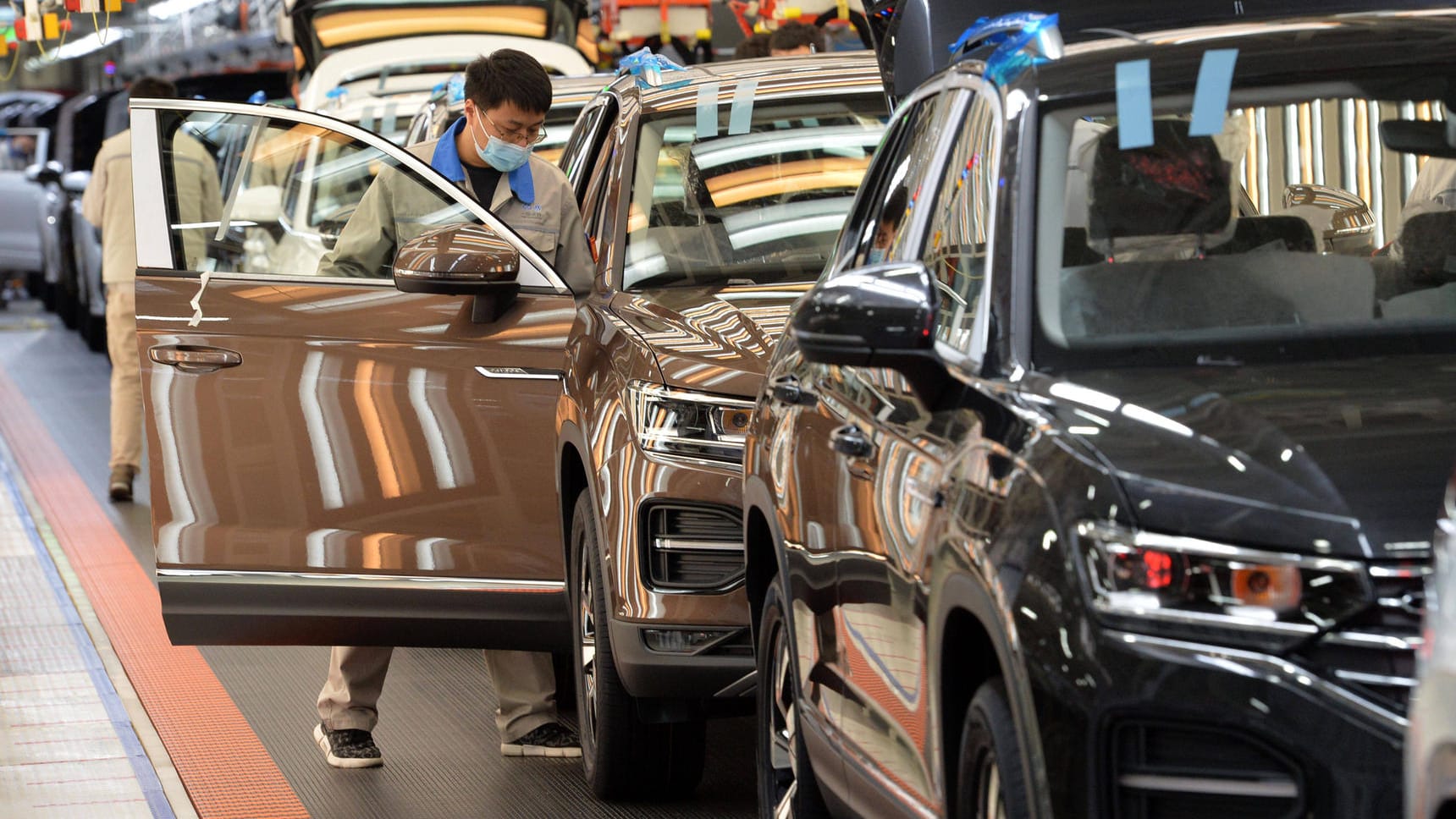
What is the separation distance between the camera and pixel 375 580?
690 cm

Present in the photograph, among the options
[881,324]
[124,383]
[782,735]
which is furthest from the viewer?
[124,383]

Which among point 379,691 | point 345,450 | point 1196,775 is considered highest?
point 1196,775

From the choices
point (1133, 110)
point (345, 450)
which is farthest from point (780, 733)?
point (345, 450)

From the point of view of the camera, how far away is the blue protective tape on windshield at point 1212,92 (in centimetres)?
443

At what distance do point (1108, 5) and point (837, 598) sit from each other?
215 cm

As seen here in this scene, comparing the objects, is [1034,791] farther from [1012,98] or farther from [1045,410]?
[1012,98]

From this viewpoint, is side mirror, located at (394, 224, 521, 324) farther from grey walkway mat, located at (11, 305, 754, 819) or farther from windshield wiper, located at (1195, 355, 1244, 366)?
windshield wiper, located at (1195, 355, 1244, 366)

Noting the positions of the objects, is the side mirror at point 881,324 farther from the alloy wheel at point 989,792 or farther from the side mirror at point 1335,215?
the side mirror at point 1335,215

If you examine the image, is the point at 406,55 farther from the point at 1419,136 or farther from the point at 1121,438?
the point at 1121,438

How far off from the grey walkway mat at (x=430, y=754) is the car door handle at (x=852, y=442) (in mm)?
2286

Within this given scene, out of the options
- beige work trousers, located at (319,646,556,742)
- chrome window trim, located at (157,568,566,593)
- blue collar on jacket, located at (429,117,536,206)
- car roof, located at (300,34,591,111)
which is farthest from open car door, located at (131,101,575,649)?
car roof, located at (300,34,591,111)

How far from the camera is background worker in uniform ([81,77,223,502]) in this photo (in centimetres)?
1332

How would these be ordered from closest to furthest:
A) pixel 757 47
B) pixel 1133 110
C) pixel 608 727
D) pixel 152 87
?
pixel 1133 110 < pixel 608 727 < pixel 757 47 < pixel 152 87

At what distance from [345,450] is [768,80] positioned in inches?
70.2
